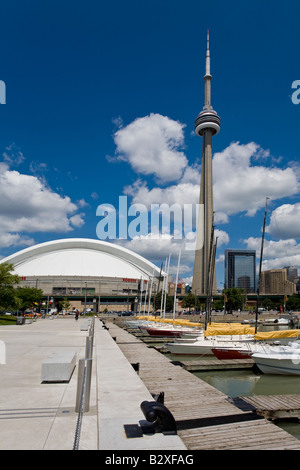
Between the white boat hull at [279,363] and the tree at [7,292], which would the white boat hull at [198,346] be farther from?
the tree at [7,292]

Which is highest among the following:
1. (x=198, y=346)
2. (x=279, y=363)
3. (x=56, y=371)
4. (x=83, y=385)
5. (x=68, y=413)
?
(x=83, y=385)

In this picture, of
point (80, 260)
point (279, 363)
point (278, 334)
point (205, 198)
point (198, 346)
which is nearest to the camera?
point (279, 363)

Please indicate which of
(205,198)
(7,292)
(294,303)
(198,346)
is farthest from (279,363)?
(205,198)

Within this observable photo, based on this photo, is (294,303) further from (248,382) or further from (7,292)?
(248,382)

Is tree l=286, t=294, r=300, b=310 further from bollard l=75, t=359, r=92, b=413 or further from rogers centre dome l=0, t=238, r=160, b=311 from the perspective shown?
bollard l=75, t=359, r=92, b=413

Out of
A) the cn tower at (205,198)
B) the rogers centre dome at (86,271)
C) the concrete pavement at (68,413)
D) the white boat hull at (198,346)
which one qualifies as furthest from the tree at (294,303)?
the concrete pavement at (68,413)

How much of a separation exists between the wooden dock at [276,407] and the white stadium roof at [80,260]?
11809 cm

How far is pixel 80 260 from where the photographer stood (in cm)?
13888

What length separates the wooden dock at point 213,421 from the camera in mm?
6859

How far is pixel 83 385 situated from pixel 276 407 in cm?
671

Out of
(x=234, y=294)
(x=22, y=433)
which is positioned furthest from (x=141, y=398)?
(x=234, y=294)

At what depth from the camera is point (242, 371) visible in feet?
70.7
